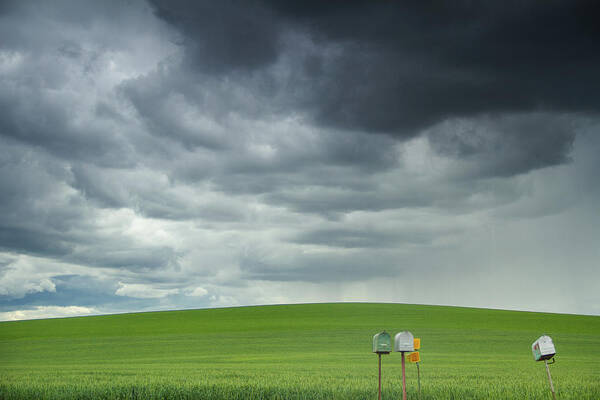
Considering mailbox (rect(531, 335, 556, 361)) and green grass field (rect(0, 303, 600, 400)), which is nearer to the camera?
mailbox (rect(531, 335, 556, 361))

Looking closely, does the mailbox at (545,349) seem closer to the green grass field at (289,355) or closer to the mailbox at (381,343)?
Result: the mailbox at (381,343)

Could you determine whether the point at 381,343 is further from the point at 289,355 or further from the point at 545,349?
the point at 289,355

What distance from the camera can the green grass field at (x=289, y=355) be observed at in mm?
17547

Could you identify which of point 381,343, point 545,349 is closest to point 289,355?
point 381,343

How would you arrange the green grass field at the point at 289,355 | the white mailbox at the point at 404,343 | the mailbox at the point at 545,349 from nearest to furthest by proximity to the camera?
the white mailbox at the point at 404,343
the mailbox at the point at 545,349
the green grass field at the point at 289,355

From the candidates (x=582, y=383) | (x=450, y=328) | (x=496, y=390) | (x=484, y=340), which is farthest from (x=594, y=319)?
(x=496, y=390)

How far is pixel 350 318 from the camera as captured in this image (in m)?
70.3

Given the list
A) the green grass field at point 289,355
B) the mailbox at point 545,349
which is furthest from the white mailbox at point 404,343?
the green grass field at point 289,355

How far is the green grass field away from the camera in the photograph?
1755 centimetres

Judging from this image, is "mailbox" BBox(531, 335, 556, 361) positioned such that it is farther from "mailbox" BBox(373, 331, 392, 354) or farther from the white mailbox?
"mailbox" BBox(373, 331, 392, 354)

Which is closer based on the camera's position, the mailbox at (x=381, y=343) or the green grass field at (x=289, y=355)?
the mailbox at (x=381, y=343)

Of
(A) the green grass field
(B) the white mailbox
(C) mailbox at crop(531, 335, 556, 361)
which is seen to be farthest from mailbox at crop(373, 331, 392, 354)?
(A) the green grass field

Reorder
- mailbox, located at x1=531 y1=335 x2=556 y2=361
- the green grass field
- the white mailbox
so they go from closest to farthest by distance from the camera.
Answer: the white mailbox < mailbox, located at x1=531 y1=335 x2=556 y2=361 < the green grass field

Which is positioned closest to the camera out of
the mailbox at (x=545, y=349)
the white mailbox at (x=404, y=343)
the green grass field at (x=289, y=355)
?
the white mailbox at (x=404, y=343)
